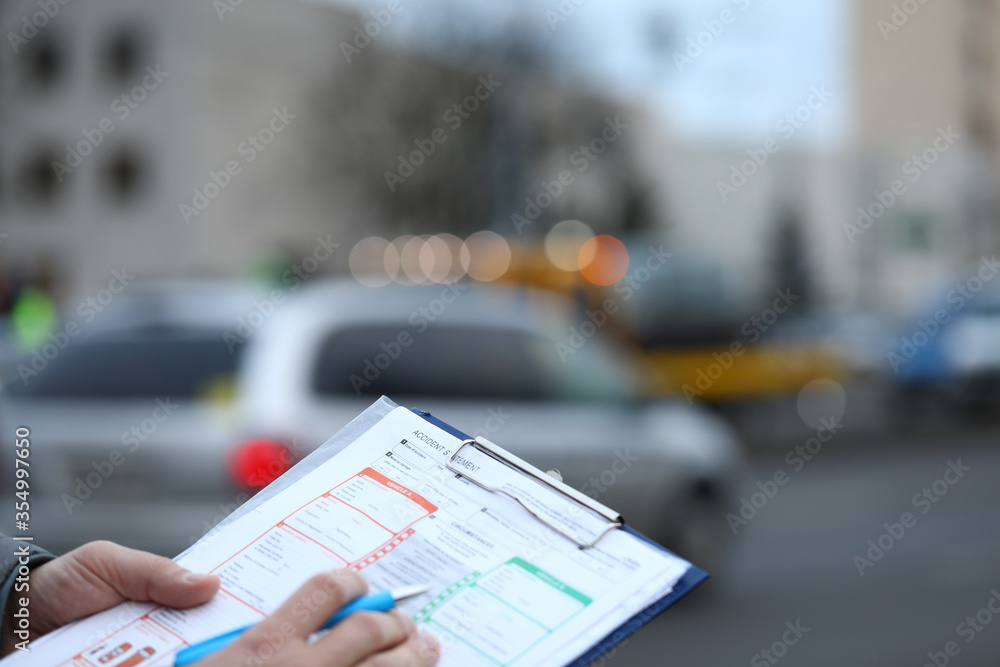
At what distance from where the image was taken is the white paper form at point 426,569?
1.12m

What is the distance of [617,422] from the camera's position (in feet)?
18.5

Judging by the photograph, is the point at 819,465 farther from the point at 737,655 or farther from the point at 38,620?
the point at 38,620

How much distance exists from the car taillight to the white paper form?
→ 3099mm

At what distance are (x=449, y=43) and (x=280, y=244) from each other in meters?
9.80

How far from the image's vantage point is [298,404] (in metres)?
4.50

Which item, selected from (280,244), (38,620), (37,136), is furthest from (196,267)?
(38,620)
